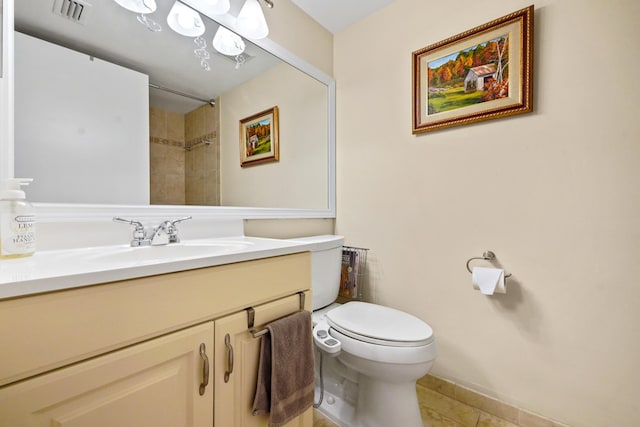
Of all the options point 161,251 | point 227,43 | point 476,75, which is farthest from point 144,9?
point 476,75

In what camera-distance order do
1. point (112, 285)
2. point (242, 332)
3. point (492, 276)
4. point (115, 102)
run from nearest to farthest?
point (112, 285), point (242, 332), point (115, 102), point (492, 276)

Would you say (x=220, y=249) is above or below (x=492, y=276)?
above

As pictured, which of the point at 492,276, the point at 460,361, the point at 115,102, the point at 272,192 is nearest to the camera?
the point at 115,102

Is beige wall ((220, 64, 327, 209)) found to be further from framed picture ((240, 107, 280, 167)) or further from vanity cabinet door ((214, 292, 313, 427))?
vanity cabinet door ((214, 292, 313, 427))

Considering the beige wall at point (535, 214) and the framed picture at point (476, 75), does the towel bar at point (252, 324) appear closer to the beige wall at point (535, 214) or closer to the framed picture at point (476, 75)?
the beige wall at point (535, 214)

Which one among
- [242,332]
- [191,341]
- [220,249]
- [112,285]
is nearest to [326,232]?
[220,249]

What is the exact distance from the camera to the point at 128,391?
58 cm

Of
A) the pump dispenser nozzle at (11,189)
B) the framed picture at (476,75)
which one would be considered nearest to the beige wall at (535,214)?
the framed picture at (476,75)

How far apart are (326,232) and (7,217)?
145cm

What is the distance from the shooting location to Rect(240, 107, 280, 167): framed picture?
56.2 inches

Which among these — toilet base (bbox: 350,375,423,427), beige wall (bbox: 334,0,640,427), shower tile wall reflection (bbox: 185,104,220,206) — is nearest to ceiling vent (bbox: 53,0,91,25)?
shower tile wall reflection (bbox: 185,104,220,206)

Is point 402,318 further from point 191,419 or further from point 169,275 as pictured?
point 169,275

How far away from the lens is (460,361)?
4.48ft

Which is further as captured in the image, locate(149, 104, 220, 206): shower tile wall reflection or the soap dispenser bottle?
locate(149, 104, 220, 206): shower tile wall reflection
